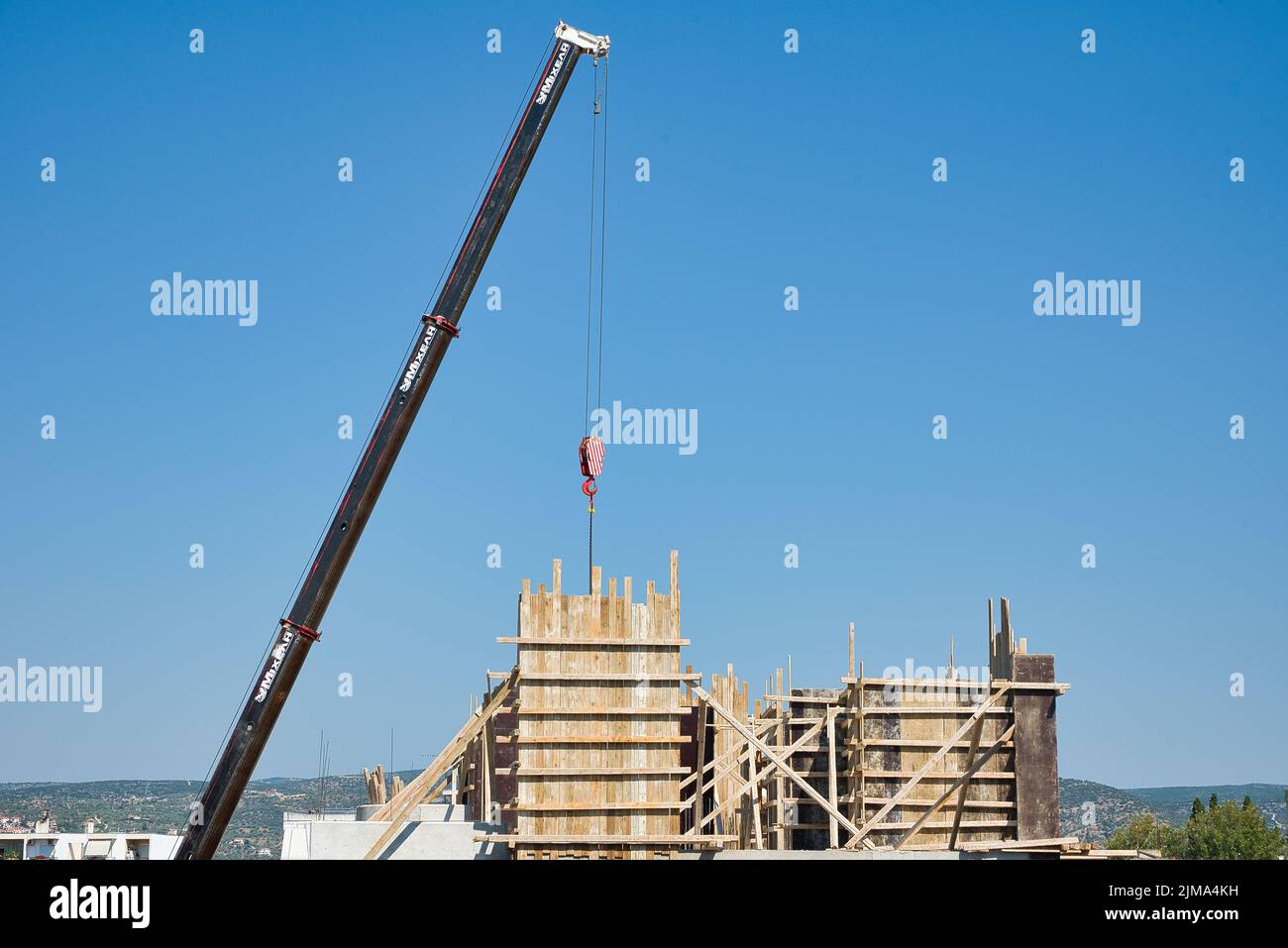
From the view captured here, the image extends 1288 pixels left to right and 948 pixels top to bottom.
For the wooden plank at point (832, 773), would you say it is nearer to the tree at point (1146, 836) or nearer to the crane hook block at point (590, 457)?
the crane hook block at point (590, 457)

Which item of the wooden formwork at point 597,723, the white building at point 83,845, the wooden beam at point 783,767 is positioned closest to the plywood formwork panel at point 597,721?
the wooden formwork at point 597,723

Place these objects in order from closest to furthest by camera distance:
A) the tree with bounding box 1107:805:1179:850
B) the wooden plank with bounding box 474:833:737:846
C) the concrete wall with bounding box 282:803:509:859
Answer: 1. the wooden plank with bounding box 474:833:737:846
2. the concrete wall with bounding box 282:803:509:859
3. the tree with bounding box 1107:805:1179:850

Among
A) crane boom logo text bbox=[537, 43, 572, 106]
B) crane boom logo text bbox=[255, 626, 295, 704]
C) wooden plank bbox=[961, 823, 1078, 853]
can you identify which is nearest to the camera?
crane boom logo text bbox=[255, 626, 295, 704]

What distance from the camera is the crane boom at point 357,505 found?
81.6 feet

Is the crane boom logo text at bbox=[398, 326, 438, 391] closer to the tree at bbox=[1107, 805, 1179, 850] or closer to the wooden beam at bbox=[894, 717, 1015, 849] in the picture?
the wooden beam at bbox=[894, 717, 1015, 849]

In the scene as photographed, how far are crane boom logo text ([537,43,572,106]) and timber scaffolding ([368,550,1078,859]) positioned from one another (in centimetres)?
1074

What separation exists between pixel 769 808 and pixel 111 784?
394 feet

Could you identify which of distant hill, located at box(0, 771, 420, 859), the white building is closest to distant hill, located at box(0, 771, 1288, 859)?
distant hill, located at box(0, 771, 420, 859)

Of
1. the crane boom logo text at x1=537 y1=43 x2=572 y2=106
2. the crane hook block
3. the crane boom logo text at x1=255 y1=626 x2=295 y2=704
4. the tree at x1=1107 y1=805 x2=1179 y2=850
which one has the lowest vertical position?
the tree at x1=1107 y1=805 x2=1179 y2=850

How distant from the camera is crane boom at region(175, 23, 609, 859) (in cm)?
2488

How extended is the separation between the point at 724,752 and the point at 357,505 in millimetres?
11620
